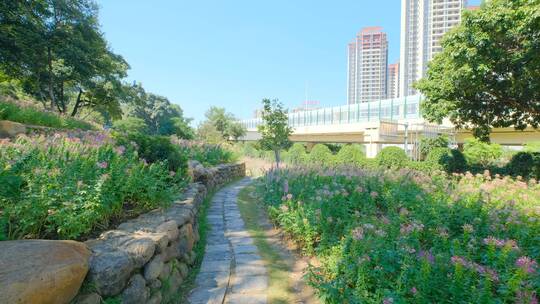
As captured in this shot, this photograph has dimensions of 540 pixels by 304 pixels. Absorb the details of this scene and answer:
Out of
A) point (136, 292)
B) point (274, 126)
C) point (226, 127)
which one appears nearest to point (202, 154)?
point (274, 126)

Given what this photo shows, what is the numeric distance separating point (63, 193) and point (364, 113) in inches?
1148

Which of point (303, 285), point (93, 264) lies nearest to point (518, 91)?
point (303, 285)

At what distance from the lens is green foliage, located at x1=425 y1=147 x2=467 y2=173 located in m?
11.8

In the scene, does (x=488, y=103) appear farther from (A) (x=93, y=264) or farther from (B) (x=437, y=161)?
(A) (x=93, y=264)

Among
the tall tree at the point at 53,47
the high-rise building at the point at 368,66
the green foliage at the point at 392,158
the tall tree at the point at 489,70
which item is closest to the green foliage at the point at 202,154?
the green foliage at the point at 392,158

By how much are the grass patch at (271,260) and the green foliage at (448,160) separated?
9.11 metres

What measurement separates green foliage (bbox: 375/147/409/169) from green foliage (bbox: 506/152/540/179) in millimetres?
3622

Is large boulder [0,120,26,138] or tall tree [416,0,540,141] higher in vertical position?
tall tree [416,0,540,141]

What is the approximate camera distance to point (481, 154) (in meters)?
14.6

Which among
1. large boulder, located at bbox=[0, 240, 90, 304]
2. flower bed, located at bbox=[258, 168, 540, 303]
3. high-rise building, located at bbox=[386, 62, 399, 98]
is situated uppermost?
high-rise building, located at bbox=[386, 62, 399, 98]

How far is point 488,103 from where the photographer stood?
36.7 feet

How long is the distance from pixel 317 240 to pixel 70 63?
16.8m

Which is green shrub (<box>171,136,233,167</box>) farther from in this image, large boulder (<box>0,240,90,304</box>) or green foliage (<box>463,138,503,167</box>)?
green foliage (<box>463,138,503,167</box>)

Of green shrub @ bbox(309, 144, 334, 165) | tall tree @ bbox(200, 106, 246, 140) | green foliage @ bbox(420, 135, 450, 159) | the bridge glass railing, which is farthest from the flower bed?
tall tree @ bbox(200, 106, 246, 140)
